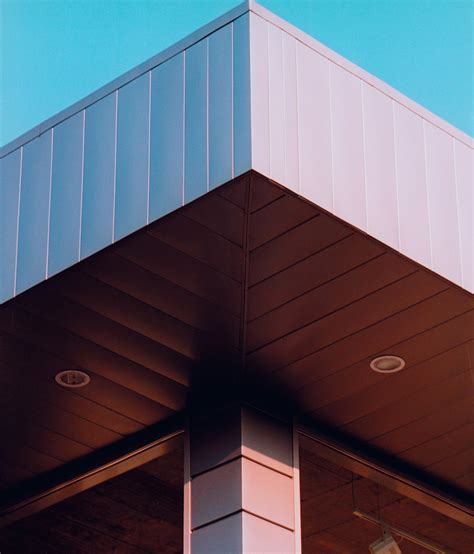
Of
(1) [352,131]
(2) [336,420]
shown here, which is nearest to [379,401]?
(2) [336,420]

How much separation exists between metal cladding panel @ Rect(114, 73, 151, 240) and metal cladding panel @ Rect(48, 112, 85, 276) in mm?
376

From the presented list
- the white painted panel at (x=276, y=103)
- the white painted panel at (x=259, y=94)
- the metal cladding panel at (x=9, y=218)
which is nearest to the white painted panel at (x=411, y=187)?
the white painted panel at (x=276, y=103)

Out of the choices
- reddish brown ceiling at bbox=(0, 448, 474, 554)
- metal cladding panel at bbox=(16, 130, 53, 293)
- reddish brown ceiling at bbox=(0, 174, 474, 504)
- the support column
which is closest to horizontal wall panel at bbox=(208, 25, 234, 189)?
reddish brown ceiling at bbox=(0, 174, 474, 504)

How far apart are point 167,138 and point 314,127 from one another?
101 centimetres

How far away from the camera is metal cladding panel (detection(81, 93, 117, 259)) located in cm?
893

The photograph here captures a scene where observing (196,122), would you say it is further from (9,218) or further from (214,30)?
(9,218)

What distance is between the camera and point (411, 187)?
910 centimetres

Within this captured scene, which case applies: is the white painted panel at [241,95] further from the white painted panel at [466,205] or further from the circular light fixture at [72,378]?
the circular light fixture at [72,378]

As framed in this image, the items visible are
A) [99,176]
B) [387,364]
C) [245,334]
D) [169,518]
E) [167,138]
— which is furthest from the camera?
[169,518]

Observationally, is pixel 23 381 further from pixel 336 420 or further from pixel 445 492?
pixel 445 492

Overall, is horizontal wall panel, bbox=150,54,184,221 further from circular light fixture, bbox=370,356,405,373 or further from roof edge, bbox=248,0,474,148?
circular light fixture, bbox=370,356,405,373

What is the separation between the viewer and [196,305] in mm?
9391

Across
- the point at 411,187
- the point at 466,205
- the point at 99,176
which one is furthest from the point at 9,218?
the point at 466,205

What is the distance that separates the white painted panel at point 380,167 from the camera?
8820 millimetres
